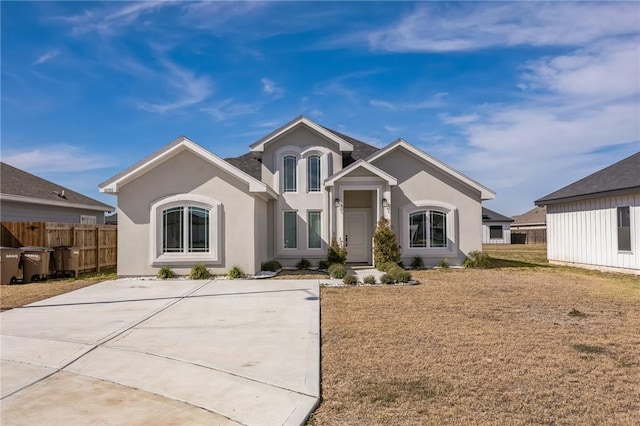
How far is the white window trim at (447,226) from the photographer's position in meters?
19.2

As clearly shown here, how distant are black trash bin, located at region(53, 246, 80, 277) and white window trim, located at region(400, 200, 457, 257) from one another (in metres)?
12.6

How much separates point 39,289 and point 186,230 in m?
4.55

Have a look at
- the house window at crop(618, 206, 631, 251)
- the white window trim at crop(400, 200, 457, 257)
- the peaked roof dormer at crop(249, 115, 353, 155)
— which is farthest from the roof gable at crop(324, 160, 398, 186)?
the house window at crop(618, 206, 631, 251)

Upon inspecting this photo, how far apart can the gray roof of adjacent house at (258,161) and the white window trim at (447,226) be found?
365 centimetres

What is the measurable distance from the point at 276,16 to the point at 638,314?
11436mm

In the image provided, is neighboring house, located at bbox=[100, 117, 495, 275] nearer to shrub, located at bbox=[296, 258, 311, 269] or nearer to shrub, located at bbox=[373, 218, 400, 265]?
shrub, located at bbox=[296, 258, 311, 269]

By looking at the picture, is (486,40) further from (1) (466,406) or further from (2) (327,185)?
(1) (466,406)

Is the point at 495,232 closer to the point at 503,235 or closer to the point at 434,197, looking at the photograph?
the point at 503,235

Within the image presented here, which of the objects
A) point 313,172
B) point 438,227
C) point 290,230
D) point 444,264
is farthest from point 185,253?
point 438,227

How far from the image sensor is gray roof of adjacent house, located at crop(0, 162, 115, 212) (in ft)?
64.1

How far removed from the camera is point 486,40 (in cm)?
1539

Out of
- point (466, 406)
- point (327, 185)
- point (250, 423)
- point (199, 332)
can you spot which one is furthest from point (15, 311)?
point (327, 185)

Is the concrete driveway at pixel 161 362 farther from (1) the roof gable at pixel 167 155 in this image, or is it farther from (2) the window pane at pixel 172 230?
(1) the roof gable at pixel 167 155

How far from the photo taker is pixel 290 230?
782 inches
